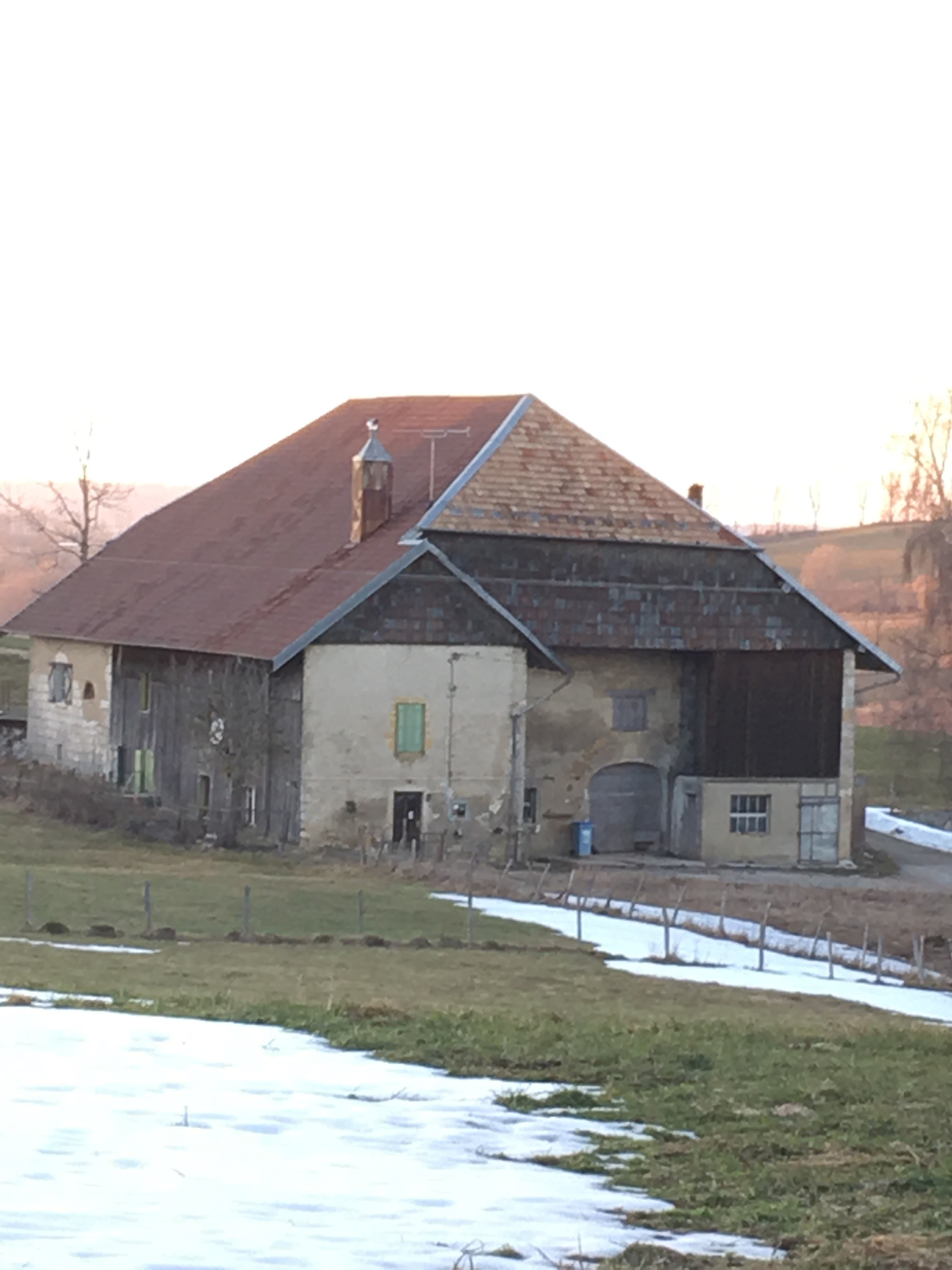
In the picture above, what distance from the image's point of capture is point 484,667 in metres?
44.2

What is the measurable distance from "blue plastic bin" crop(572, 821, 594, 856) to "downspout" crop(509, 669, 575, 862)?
1.89m

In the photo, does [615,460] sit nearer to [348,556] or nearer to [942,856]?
[348,556]

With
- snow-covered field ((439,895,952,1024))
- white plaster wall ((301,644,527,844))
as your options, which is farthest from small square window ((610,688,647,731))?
snow-covered field ((439,895,952,1024))

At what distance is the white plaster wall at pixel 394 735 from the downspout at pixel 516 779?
11 centimetres

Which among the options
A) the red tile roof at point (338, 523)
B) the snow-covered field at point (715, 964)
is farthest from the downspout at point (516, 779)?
the snow-covered field at point (715, 964)

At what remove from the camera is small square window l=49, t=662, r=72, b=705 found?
169 ft

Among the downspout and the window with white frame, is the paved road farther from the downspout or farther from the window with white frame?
the window with white frame

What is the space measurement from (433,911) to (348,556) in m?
15.1

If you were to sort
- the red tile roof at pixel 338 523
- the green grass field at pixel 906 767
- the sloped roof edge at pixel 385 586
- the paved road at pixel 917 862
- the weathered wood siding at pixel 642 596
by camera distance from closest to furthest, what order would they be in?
the sloped roof edge at pixel 385 586, the red tile roof at pixel 338 523, the paved road at pixel 917 862, the weathered wood siding at pixel 642 596, the green grass field at pixel 906 767

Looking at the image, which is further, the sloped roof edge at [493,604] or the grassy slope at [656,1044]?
the sloped roof edge at [493,604]

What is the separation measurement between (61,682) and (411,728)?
12440 mm

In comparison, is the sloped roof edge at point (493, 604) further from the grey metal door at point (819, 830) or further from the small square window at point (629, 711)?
the grey metal door at point (819, 830)

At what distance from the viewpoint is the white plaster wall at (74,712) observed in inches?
1956

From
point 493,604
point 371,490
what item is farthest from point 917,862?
point 371,490
